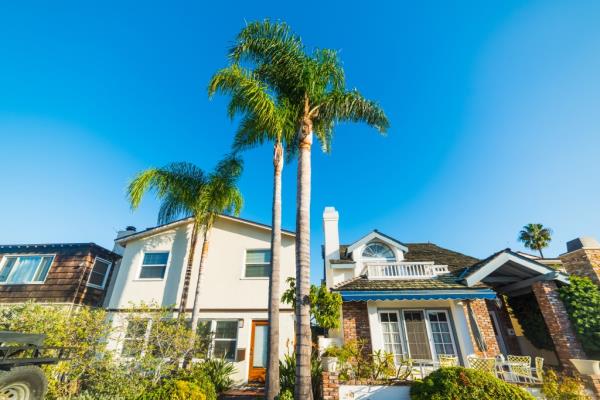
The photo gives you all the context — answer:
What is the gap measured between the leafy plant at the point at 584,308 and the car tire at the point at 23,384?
61.9 feet

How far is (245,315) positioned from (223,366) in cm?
251

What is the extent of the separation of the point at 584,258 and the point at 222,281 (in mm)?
18295

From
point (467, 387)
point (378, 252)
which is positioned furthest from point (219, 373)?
point (378, 252)

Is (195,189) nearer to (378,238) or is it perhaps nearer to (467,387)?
(378,238)

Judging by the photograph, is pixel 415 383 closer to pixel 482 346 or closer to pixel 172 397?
pixel 482 346

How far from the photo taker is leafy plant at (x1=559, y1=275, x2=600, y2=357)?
10.1 m

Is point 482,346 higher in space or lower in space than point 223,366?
higher

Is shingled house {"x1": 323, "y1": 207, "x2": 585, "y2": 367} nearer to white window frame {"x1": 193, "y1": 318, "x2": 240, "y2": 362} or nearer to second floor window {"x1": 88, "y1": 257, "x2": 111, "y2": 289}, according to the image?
white window frame {"x1": 193, "y1": 318, "x2": 240, "y2": 362}

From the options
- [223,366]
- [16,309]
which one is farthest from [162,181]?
[223,366]

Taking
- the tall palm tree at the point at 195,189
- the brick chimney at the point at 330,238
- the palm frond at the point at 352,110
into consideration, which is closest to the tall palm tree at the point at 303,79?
the palm frond at the point at 352,110

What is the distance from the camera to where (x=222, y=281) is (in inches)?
577

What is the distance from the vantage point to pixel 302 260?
26.9 feet

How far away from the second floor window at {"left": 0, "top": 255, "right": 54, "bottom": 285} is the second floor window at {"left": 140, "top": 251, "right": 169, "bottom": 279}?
22.5 ft

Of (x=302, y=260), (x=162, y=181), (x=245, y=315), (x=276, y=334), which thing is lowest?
(x=276, y=334)
